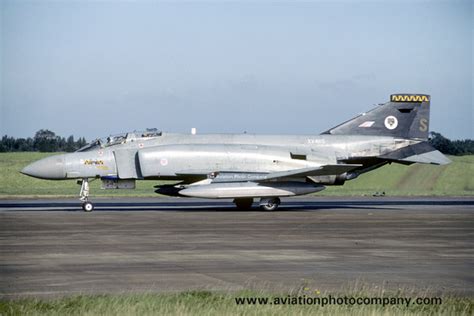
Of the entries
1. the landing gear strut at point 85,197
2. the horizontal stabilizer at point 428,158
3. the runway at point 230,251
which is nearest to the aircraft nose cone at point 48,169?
the landing gear strut at point 85,197

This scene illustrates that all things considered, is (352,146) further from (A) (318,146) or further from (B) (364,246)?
(B) (364,246)

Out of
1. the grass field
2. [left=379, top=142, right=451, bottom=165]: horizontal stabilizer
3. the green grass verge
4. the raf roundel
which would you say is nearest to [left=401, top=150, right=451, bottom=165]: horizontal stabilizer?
[left=379, top=142, right=451, bottom=165]: horizontal stabilizer

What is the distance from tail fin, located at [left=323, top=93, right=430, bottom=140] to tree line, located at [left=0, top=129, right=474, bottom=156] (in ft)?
121

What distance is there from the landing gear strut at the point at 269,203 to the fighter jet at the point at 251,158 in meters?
0.04

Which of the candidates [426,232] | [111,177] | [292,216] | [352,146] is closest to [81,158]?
[111,177]

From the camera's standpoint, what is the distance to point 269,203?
29719 mm

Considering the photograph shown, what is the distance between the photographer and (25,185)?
54344 millimetres

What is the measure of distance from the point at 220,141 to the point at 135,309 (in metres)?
21.7

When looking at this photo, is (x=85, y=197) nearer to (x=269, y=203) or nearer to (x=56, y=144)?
(x=269, y=203)

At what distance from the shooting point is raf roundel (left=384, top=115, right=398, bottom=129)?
32500 millimetres

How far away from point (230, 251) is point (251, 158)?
1417 cm

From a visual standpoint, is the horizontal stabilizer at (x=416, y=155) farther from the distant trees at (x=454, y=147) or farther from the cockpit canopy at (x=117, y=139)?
the distant trees at (x=454, y=147)

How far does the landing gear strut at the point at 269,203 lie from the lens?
29.6 m

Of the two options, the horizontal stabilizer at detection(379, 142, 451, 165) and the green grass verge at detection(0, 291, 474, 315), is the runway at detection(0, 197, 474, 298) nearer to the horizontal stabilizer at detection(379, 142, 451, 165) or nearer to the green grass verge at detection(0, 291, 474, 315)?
the green grass verge at detection(0, 291, 474, 315)
